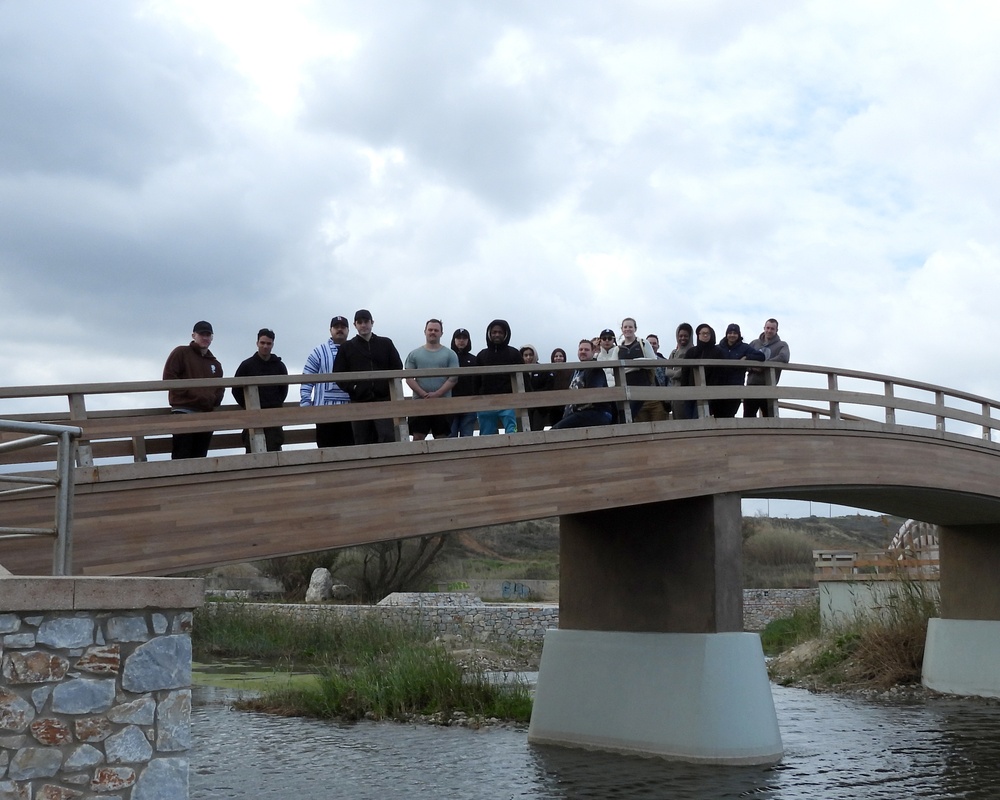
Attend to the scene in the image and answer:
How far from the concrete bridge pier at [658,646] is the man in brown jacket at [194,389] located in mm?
6172

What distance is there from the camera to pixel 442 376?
11266mm

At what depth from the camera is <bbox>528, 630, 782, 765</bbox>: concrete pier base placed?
1284 cm

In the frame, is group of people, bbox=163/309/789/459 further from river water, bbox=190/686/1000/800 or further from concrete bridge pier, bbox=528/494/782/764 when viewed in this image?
river water, bbox=190/686/1000/800

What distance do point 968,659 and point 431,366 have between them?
507 inches

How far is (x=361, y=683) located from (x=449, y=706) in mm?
1382

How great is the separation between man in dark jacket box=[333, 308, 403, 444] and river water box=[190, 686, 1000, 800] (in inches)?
141

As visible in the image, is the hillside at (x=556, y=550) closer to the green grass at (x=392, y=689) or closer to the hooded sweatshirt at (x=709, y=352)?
the green grass at (x=392, y=689)

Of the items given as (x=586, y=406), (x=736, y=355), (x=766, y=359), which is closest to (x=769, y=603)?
(x=766, y=359)

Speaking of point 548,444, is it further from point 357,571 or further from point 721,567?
point 357,571

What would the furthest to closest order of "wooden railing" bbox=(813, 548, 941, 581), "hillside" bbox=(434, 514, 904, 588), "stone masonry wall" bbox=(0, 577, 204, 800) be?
"hillside" bbox=(434, 514, 904, 588)
"wooden railing" bbox=(813, 548, 941, 581)
"stone masonry wall" bbox=(0, 577, 204, 800)

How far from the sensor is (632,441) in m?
12.9

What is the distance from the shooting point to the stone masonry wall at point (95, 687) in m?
6.00

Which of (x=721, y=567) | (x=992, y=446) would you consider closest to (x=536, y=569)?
(x=992, y=446)

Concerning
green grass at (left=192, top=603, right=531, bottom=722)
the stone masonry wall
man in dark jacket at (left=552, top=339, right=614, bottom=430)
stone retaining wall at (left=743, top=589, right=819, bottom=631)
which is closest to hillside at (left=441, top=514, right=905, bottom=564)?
stone retaining wall at (left=743, top=589, right=819, bottom=631)
